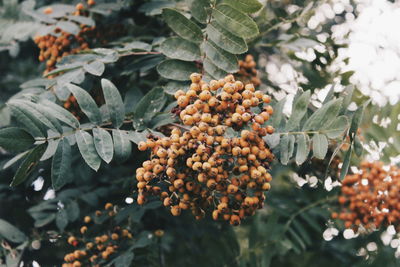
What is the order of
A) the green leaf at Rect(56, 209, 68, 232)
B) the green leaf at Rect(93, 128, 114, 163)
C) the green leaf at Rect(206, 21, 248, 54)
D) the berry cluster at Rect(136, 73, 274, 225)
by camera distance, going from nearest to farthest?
the berry cluster at Rect(136, 73, 274, 225) → the green leaf at Rect(93, 128, 114, 163) → the green leaf at Rect(206, 21, 248, 54) → the green leaf at Rect(56, 209, 68, 232)

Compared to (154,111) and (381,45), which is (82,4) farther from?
(381,45)

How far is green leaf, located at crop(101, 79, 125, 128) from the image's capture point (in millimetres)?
2000

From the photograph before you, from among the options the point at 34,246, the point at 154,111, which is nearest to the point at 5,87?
the point at 34,246

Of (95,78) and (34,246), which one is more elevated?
(95,78)

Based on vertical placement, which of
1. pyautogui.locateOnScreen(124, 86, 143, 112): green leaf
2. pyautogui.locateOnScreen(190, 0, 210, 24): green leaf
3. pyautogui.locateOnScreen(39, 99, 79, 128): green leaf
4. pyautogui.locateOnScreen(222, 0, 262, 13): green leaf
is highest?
pyautogui.locateOnScreen(222, 0, 262, 13): green leaf

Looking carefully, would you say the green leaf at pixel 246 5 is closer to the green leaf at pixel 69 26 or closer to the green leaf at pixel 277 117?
the green leaf at pixel 277 117

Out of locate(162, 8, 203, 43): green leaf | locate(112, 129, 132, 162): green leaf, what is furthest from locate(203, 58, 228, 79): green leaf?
locate(112, 129, 132, 162): green leaf

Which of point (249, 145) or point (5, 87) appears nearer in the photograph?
point (249, 145)

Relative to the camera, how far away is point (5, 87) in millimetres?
3574

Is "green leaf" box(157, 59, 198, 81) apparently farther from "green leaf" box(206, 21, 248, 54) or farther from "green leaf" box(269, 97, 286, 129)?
"green leaf" box(269, 97, 286, 129)

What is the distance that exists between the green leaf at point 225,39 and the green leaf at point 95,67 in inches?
21.5

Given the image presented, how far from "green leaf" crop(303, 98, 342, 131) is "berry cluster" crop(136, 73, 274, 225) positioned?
0.19 m

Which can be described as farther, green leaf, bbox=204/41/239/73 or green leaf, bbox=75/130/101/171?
green leaf, bbox=204/41/239/73

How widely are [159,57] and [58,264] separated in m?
1.24
